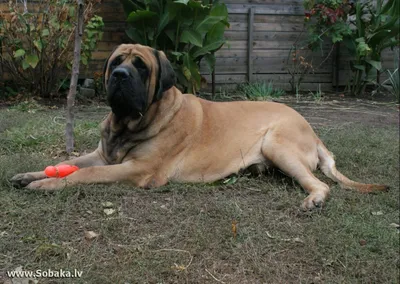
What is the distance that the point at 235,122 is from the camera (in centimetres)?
429

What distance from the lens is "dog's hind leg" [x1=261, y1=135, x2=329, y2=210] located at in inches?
146

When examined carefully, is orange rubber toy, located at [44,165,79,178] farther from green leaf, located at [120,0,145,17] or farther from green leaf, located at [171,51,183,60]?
green leaf, located at [120,0,145,17]

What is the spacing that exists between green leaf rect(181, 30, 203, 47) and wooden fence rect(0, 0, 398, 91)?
6.66ft

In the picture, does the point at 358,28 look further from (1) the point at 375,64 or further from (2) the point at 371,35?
(1) the point at 375,64

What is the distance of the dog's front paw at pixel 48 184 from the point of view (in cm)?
343

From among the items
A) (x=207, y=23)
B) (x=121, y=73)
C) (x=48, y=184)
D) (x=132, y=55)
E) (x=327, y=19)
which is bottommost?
(x=48, y=184)

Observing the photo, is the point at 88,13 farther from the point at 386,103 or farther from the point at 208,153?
the point at 386,103

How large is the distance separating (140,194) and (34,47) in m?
5.22

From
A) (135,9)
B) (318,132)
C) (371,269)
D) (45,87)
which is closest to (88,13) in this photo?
(135,9)

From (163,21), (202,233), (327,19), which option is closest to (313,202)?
(202,233)

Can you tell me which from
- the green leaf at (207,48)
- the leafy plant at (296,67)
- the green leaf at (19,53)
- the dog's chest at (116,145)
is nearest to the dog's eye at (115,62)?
the dog's chest at (116,145)

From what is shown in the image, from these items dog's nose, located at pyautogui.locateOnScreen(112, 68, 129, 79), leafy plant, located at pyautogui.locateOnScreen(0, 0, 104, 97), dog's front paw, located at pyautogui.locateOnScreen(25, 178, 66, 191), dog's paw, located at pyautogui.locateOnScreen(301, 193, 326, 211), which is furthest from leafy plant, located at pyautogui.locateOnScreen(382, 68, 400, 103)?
dog's front paw, located at pyautogui.locateOnScreen(25, 178, 66, 191)

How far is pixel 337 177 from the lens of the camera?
411 centimetres

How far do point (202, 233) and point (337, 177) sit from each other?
1.64 metres
